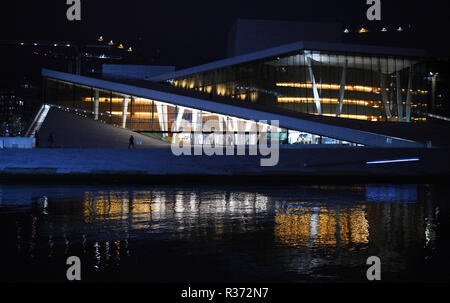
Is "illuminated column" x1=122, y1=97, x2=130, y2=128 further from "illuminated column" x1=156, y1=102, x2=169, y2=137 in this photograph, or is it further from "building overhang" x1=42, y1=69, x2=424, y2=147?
"illuminated column" x1=156, y1=102, x2=169, y2=137

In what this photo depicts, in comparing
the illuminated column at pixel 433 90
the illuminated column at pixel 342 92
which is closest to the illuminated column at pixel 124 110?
the illuminated column at pixel 342 92

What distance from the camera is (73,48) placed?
49.8 meters

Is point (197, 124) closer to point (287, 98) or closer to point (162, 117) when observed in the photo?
point (162, 117)

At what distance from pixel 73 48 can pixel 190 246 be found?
43911 millimetres

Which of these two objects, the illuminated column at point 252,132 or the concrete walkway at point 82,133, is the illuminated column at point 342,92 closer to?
the illuminated column at point 252,132

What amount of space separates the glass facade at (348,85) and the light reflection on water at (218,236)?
1892 centimetres

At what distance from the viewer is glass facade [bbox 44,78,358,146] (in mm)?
30234

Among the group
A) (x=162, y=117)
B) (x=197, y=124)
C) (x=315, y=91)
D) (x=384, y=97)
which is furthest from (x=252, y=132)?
(x=384, y=97)

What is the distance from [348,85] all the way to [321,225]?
26373 mm

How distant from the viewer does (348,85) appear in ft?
120

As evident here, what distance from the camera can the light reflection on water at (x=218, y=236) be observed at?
761 cm

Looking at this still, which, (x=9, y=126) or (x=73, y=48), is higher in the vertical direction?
(x=73, y=48)
